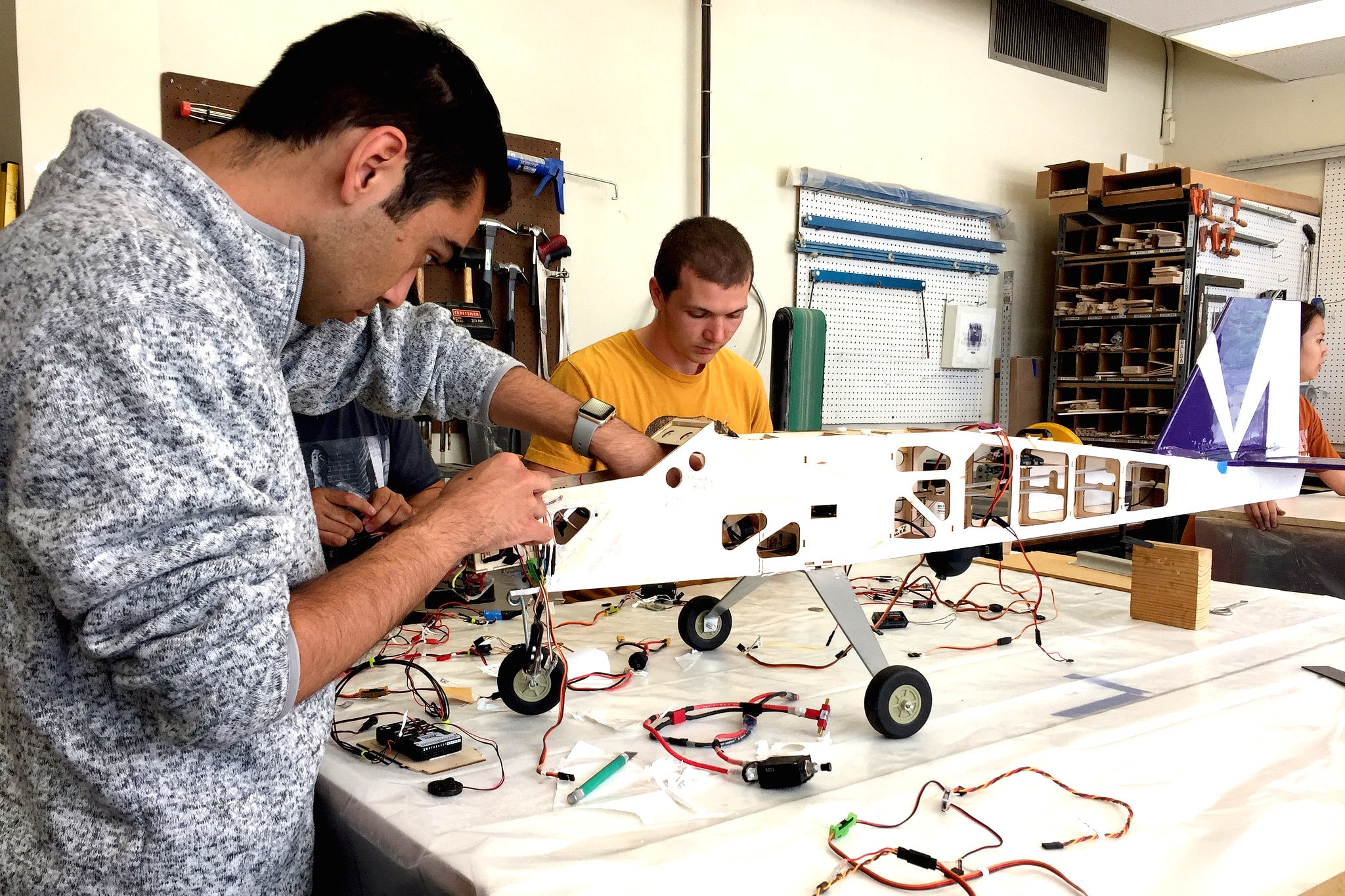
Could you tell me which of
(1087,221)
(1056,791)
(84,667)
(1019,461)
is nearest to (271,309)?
(84,667)

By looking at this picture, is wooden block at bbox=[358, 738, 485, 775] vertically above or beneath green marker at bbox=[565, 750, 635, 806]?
beneath

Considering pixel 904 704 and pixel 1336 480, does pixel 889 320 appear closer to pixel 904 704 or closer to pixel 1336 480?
pixel 1336 480

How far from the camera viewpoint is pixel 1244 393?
279cm

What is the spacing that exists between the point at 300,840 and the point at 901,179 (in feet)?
16.3

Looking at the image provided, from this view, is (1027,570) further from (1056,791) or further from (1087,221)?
(1087,221)

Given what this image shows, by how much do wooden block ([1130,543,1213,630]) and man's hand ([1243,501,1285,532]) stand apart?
49.8 inches

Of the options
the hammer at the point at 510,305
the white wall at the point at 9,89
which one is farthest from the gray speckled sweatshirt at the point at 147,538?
the hammer at the point at 510,305

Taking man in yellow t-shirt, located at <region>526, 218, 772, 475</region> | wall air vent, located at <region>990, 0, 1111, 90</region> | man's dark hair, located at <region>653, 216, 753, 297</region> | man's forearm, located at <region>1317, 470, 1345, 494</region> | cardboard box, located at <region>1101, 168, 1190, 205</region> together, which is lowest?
man's forearm, located at <region>1317, 470, 1345, 494</region>

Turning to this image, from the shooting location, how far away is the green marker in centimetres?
123

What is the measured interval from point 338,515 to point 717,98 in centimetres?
338

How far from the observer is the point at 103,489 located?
76 cm

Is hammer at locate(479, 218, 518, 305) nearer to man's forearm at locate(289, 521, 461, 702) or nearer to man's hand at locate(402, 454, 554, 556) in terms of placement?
man's hand at locate(402, 454, 554, 556)

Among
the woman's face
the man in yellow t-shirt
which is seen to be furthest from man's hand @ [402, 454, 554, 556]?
the woman's face

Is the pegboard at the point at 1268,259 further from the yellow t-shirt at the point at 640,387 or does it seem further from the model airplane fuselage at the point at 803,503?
the model airplane fuselage at the point at 803,503
